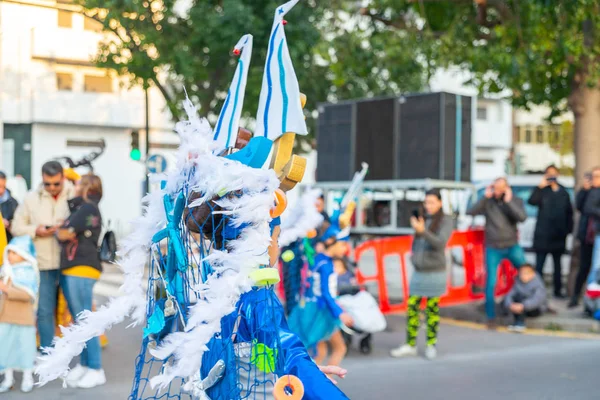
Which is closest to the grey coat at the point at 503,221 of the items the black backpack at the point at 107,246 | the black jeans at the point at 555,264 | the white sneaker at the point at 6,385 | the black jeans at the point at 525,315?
the black jeans at the point at 525,315

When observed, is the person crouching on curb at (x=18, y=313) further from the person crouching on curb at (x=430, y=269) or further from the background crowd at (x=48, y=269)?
the person crouching on curb at (x=430, y=269)

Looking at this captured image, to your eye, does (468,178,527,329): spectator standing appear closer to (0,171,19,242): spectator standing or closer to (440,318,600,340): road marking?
(440,318,600,340): road marking

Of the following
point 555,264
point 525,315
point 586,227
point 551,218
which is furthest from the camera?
point 555,264

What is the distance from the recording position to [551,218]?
38.3 ft

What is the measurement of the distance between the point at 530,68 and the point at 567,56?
21.7 inches

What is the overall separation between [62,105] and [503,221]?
28021 millimetres

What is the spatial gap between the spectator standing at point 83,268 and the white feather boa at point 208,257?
3790 mm

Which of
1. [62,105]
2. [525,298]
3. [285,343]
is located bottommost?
[525,298]

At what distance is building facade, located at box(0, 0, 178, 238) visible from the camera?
34062 mm

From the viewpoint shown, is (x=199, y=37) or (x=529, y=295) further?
(x=199, y=37)

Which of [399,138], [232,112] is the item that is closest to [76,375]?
[232,112]

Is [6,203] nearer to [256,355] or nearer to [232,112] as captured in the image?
[232,112]

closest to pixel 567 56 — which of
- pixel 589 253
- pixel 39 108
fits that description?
pixel 589 253

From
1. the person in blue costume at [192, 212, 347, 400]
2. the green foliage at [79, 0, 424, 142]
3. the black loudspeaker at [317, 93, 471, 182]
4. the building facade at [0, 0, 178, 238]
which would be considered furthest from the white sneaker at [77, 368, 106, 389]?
the building facade at [0, 0, 178, 238]
